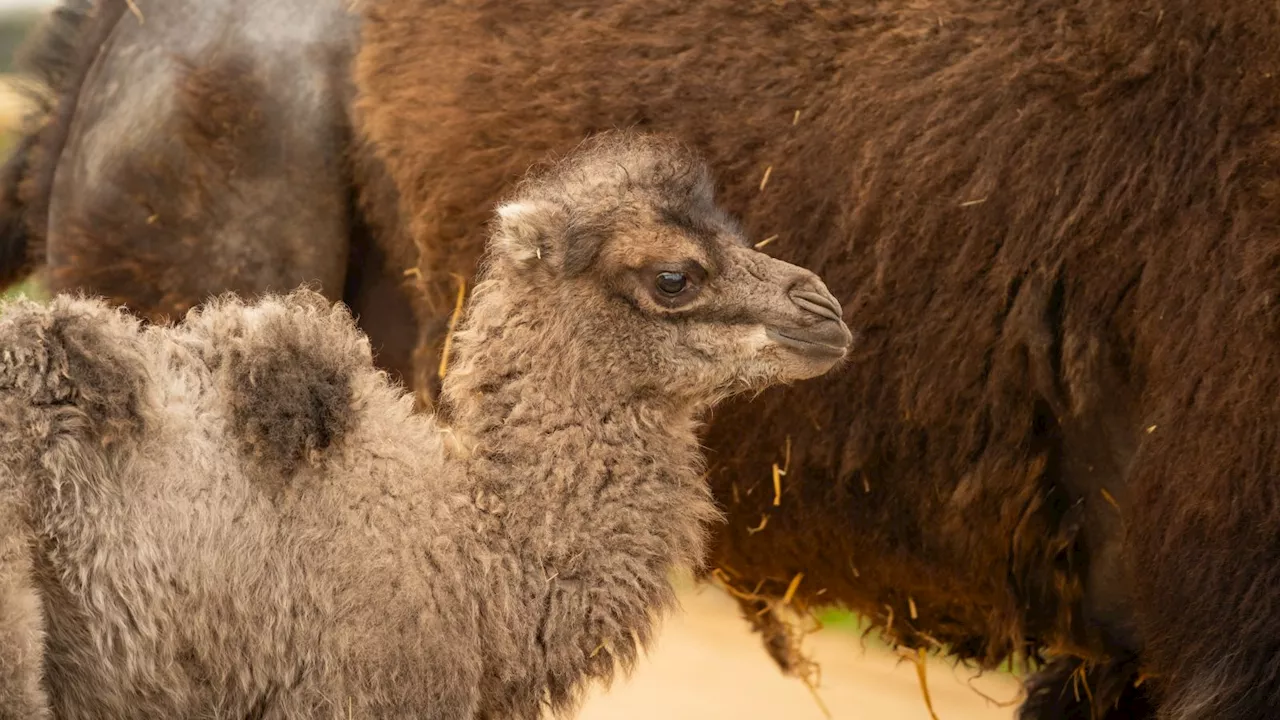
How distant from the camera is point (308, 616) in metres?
3.59

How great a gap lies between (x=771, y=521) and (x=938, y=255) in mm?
930

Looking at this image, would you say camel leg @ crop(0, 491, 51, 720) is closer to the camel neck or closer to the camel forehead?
the camel neck

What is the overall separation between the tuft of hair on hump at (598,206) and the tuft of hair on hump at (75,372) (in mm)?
928

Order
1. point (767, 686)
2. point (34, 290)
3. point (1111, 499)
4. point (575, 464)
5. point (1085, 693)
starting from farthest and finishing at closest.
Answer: point (767, 686), point (34, 290), point (1085, 693), point (1111, 499), point (575, 464)

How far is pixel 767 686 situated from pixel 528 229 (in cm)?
371

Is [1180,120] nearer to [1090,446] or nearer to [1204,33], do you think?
[1204,33]

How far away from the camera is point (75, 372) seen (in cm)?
349

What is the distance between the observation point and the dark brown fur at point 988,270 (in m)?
4.20

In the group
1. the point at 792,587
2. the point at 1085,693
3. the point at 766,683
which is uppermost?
the point at 792,587

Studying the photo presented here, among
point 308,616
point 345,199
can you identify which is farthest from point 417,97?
point 308,616

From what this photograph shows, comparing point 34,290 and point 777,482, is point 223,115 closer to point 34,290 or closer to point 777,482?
point 34,290

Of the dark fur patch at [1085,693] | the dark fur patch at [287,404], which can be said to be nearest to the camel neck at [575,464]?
the dark fur patch at [287,404]

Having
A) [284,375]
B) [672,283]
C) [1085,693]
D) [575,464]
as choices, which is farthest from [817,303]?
[1085,693]

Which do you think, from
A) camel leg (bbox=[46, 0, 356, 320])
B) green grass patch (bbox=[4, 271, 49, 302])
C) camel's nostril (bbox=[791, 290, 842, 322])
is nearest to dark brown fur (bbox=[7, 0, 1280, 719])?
camel leg (bbox=[46, 0, 356, 320])
